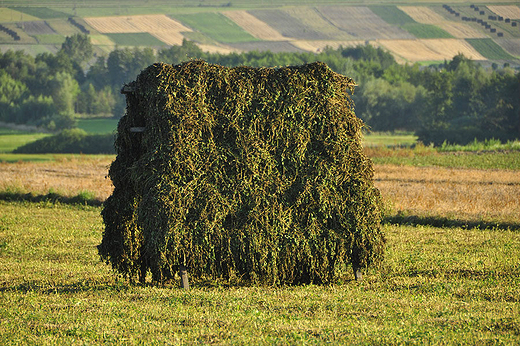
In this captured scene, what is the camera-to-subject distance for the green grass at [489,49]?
183m

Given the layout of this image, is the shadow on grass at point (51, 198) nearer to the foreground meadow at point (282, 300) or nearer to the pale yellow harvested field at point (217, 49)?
the foreground meadow at point (282, 300)

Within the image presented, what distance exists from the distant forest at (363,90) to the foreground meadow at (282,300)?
71.3 m

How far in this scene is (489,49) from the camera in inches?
7249

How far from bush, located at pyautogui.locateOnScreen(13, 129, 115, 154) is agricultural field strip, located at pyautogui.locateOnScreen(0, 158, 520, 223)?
41.8 metres

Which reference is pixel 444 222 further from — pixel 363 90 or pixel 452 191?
pixel 363 90

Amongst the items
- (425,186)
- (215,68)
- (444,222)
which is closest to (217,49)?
(425,186)

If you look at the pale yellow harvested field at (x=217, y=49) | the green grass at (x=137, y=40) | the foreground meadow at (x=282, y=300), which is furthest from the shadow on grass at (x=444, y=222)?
the green grass at (x=137, y=40)

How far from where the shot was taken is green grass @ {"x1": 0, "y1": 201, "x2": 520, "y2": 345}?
32.0 ft

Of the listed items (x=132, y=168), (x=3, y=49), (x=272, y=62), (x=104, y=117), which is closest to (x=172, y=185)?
(x=132, y=168)

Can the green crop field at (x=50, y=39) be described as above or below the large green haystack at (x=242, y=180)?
above

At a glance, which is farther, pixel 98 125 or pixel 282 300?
pixel 98 125

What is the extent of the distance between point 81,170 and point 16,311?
36766mm

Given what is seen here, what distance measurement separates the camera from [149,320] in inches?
423

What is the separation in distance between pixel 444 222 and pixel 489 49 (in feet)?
566
